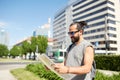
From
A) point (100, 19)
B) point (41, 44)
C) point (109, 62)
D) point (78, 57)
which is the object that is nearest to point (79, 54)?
point (78, 57)

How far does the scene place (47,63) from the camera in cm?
284

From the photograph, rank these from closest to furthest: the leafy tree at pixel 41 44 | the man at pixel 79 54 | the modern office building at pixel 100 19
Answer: the man at pixel 79 54 → the leafy tree at pixel 41 44 → the modern office building at pixel 100 19

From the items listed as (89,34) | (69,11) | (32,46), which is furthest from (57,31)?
(32,46)

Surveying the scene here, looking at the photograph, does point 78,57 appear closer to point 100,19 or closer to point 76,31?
point 76,31

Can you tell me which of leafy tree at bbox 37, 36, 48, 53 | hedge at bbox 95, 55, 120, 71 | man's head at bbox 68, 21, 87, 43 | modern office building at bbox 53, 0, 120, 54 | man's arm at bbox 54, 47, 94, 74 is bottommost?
hedge at bbox 95, 55, 120, 71

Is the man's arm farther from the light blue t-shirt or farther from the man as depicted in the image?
the light blue t-shirt

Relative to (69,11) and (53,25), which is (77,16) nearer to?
(69,11)

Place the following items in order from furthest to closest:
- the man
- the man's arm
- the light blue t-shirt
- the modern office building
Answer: the modern office building → the light blue t-shirt → the man → the man's arm

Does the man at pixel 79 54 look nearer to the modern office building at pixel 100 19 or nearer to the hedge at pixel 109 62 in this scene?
the hedge at pixel 109 62

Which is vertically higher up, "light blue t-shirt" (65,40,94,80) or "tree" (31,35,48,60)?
"tree" (31,35,48,60)

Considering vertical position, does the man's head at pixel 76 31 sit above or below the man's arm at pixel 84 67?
above

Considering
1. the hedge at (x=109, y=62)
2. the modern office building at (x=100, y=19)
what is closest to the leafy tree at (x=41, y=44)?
the modern office building at (x=100, y=19)

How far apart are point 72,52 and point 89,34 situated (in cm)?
8971

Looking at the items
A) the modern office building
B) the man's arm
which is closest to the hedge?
→ the man's arm
